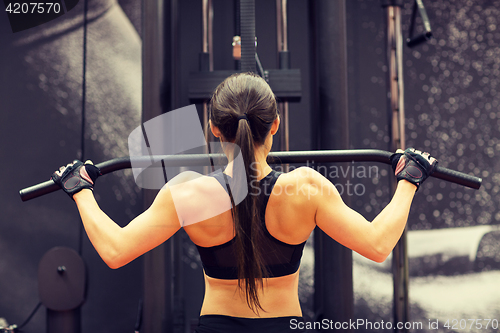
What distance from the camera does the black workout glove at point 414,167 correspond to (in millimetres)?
1122

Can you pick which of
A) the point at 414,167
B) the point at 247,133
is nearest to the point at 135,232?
the point at 247,133

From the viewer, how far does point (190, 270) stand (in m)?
2.26

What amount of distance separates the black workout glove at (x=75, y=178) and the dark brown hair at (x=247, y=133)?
1.52ft

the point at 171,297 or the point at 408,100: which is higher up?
the point at 408,100

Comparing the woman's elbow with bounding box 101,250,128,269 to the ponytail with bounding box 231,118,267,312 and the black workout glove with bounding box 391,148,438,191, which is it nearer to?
the ponytail with bounding box 231,118,267,312

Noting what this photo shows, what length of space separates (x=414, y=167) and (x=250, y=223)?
1.78 ft

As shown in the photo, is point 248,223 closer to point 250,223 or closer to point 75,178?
point 250,223

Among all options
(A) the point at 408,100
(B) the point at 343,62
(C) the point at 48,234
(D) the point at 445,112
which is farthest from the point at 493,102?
(C) the point at 48,234

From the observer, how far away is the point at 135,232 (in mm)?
1024

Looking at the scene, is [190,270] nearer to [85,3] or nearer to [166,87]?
[166,87]

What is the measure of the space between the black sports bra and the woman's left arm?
0.45 feet

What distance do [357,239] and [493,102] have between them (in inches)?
77.9

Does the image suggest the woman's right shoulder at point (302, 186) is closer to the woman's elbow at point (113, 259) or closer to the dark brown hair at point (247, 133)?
the dark brown hair at point (247, 133)

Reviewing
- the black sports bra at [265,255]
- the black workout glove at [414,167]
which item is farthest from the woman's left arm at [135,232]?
the black workout glove at [414,167]
